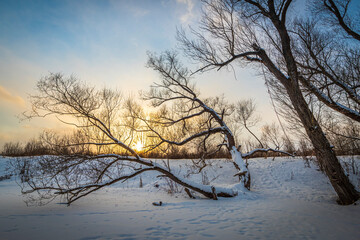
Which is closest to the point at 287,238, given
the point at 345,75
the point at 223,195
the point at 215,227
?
Answer: the point at 215,227

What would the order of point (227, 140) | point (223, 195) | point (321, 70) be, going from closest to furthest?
point (321, 70), point (223, 195), point (227, 140)

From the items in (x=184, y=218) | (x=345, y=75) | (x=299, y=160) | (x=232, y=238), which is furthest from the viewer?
(x=299, y=160)

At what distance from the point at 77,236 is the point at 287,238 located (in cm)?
360

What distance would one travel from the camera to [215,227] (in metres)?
3.28

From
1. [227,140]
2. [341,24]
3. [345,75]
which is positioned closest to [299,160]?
[227,140]

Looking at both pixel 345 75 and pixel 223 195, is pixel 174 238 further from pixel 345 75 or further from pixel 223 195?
pixel 345 75

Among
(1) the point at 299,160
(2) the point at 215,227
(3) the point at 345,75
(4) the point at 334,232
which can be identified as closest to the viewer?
(4) the point at 334,232

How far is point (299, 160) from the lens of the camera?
13.0 m

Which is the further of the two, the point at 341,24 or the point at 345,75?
the point at 341,24

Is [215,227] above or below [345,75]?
below

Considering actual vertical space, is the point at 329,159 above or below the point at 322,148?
below

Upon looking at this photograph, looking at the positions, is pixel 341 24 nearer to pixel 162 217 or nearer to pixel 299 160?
pixel 162 217

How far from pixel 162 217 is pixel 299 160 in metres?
13.6

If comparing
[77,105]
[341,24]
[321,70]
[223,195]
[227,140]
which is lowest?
[223,195]
